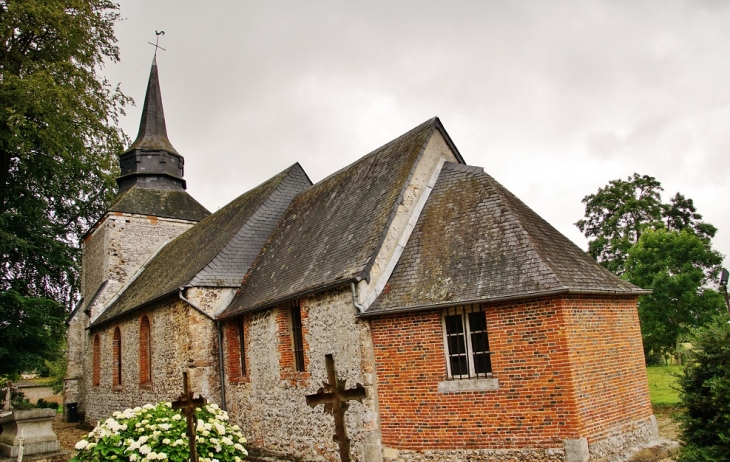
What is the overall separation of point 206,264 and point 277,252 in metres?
1.89

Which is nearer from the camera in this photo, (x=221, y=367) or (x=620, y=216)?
(x=221, y=367)

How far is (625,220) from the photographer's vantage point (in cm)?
3447

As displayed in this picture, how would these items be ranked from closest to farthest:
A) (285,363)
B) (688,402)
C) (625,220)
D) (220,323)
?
(688,402)
(285,363)
(220,323)
(625,220)

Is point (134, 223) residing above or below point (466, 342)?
above

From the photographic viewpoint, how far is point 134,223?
2241 centimetres

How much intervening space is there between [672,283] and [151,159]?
→ 24.9 meters

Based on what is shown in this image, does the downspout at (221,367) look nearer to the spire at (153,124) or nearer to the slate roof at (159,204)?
the slate roof at (159,204)

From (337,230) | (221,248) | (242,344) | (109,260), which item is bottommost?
(242,344)

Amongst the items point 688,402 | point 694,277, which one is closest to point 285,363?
point 688,402

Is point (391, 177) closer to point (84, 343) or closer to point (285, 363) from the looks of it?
point (285, 363)

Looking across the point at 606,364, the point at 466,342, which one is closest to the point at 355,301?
the point at 466,342

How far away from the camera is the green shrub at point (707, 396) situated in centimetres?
720

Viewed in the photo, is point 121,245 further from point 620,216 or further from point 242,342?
point 620,216

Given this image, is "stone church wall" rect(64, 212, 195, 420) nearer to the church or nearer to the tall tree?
the church
